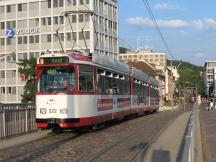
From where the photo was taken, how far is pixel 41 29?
9556 cm

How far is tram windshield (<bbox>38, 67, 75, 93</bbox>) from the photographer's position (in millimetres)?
18922

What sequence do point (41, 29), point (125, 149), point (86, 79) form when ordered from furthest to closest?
point (41, 29) → point (86, 79) → point (125, 149)

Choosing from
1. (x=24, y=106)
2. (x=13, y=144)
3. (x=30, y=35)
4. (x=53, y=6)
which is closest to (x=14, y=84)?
(x=30, y=35)

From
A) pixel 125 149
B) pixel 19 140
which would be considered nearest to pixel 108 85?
pixel 19 140

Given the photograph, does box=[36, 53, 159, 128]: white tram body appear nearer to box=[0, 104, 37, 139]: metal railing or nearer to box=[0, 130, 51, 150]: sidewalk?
box=[0, 130, 51, 150]: sidewalk

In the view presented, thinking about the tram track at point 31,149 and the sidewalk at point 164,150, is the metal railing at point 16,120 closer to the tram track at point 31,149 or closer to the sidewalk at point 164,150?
the tram track at point 31,149

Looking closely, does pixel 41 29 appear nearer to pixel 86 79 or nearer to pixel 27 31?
pixel 27 31

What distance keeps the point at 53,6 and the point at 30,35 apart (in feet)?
24.4

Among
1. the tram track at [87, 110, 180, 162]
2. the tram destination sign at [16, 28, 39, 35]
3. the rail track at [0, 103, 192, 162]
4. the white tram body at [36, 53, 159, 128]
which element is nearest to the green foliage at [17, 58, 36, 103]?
the tram destination sign at [16, 28, 39, 35]

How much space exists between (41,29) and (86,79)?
3042 inches

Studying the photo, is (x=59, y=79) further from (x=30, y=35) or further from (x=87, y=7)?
(x=30, y=35)

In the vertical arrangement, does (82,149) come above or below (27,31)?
below

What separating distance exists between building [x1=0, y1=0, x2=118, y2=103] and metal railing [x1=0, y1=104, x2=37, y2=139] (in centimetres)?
6749

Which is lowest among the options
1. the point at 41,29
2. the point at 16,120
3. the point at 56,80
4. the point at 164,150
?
the point at 164,150
